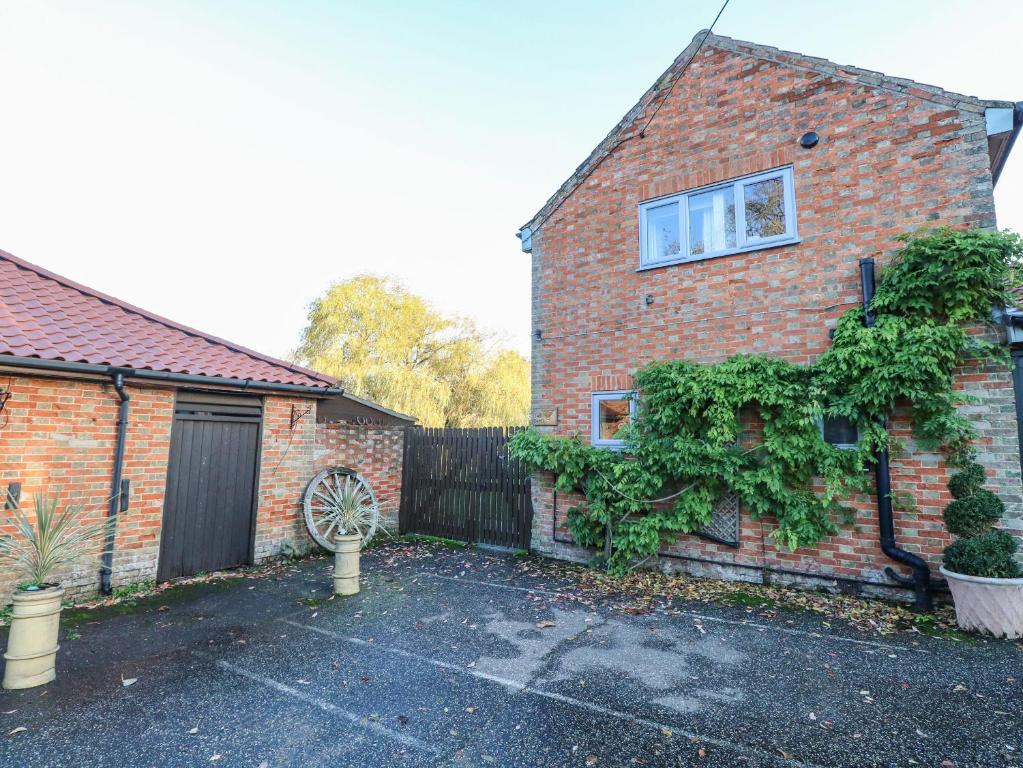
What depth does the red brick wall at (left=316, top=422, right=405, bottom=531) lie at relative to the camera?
8.09 m

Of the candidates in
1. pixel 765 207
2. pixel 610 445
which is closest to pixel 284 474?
pixel 610 445

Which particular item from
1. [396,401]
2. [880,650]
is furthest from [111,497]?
[396,401]

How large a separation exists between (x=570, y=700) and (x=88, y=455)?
5.62m

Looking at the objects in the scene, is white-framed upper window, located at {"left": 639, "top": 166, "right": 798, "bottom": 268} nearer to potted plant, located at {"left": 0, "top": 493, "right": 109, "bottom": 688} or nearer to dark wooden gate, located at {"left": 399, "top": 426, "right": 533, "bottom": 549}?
dark wooden gate, located at {"left": 399, "top": 426, "right": 533, "bottom": 549}

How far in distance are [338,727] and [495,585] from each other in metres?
3.31

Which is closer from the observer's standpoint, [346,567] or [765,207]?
[346,567]

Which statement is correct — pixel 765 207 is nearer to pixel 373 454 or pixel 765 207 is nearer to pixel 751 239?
pixel 751 239

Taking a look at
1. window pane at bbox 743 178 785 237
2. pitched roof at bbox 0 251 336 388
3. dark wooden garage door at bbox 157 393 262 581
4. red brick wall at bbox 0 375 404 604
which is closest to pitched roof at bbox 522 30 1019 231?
window pane at bbox 743 178 785 237

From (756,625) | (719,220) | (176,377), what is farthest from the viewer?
(719,220)

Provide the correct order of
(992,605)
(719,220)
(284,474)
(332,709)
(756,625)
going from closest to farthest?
(332,709) < (992,605) < (756,625) < (719,220) < (284,474)

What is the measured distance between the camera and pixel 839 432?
18.5 ft

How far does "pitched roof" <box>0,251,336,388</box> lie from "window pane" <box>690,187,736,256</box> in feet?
19.3

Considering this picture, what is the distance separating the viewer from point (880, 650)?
159 inches

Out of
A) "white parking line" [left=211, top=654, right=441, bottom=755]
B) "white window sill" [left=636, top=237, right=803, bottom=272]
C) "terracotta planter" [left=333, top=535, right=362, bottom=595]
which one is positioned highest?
"white window sill" [left=636, top=237, right=803, bottom=272]
